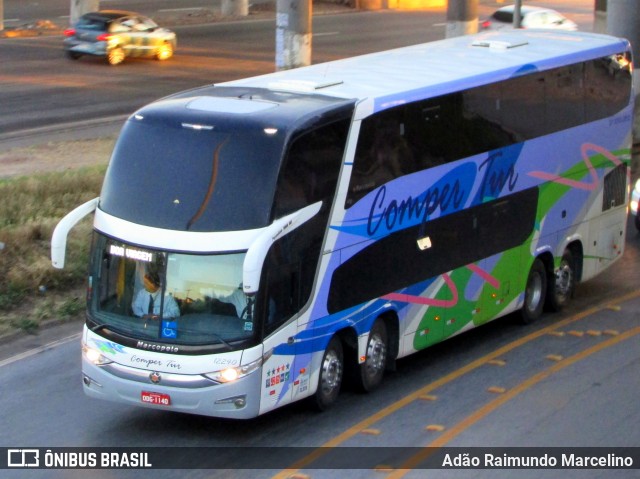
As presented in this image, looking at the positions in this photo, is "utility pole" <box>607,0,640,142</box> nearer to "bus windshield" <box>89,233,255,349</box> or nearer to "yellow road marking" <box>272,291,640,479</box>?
"yellow road marking" <box>272,291,640,479</box>

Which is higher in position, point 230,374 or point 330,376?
point 230,374

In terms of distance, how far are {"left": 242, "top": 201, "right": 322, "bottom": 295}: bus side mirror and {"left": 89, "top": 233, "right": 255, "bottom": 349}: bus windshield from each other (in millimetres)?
244

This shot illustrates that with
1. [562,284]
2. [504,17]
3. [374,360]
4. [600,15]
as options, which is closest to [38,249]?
[374,360]

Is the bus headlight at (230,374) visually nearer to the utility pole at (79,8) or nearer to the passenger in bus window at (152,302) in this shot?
the passenger in bus window at (152,302)

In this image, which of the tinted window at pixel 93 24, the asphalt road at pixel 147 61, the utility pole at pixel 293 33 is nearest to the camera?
the utility pole at pixel 293 33

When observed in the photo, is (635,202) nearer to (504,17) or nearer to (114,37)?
(114,37)

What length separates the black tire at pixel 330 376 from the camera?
1245cm

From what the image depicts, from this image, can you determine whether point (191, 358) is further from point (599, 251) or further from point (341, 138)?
point (599, 251)

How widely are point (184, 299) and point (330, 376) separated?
2.19m

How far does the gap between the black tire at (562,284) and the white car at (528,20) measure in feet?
90.3

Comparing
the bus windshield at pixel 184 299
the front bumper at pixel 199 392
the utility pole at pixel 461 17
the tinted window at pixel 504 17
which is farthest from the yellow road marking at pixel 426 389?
the tinted window at pixel 504 17

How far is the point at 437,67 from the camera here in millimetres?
14852

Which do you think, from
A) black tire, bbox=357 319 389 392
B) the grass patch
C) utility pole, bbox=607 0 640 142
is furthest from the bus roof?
utility pole, bbox=607 0 640 142

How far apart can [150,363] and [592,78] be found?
28.6ft
